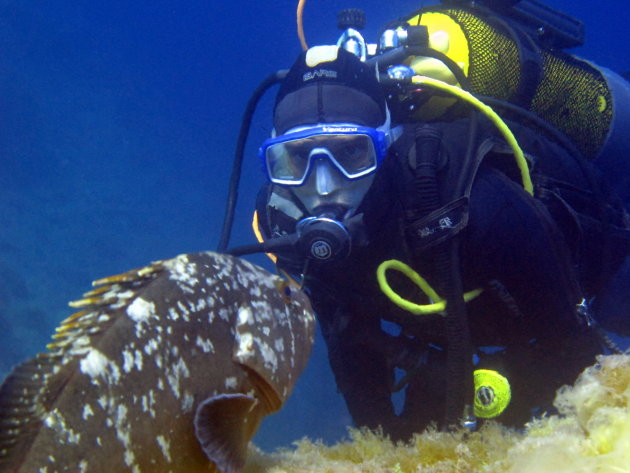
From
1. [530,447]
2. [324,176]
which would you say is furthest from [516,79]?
[530,447]

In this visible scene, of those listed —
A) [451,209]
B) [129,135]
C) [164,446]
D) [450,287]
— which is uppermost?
[129,135]

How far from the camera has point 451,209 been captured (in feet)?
9.70

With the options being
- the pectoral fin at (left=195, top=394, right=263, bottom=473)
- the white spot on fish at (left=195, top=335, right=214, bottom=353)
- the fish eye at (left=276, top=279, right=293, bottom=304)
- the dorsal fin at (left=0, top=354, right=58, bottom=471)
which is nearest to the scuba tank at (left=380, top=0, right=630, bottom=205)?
the fish eye at (left=276, top=279, right=293, bottom=304)

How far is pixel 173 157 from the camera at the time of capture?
57844 mm

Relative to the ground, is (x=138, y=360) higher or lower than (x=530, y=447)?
higher

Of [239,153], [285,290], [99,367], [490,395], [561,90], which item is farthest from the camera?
[239,153]

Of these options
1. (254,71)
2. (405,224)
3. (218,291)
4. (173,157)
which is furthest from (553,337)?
(254,71)

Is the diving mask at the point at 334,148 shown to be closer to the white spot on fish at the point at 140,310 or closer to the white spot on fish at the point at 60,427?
the white spot on fish at the point at 140,310

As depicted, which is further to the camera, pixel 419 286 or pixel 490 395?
pixel 419 286

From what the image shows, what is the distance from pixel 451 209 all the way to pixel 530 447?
5.37ft

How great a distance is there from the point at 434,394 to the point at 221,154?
6195cm

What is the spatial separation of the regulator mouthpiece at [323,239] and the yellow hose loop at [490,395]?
129cm

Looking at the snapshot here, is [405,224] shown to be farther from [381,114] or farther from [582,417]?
[582,417]

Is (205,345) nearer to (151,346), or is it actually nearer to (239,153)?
(151,346)
